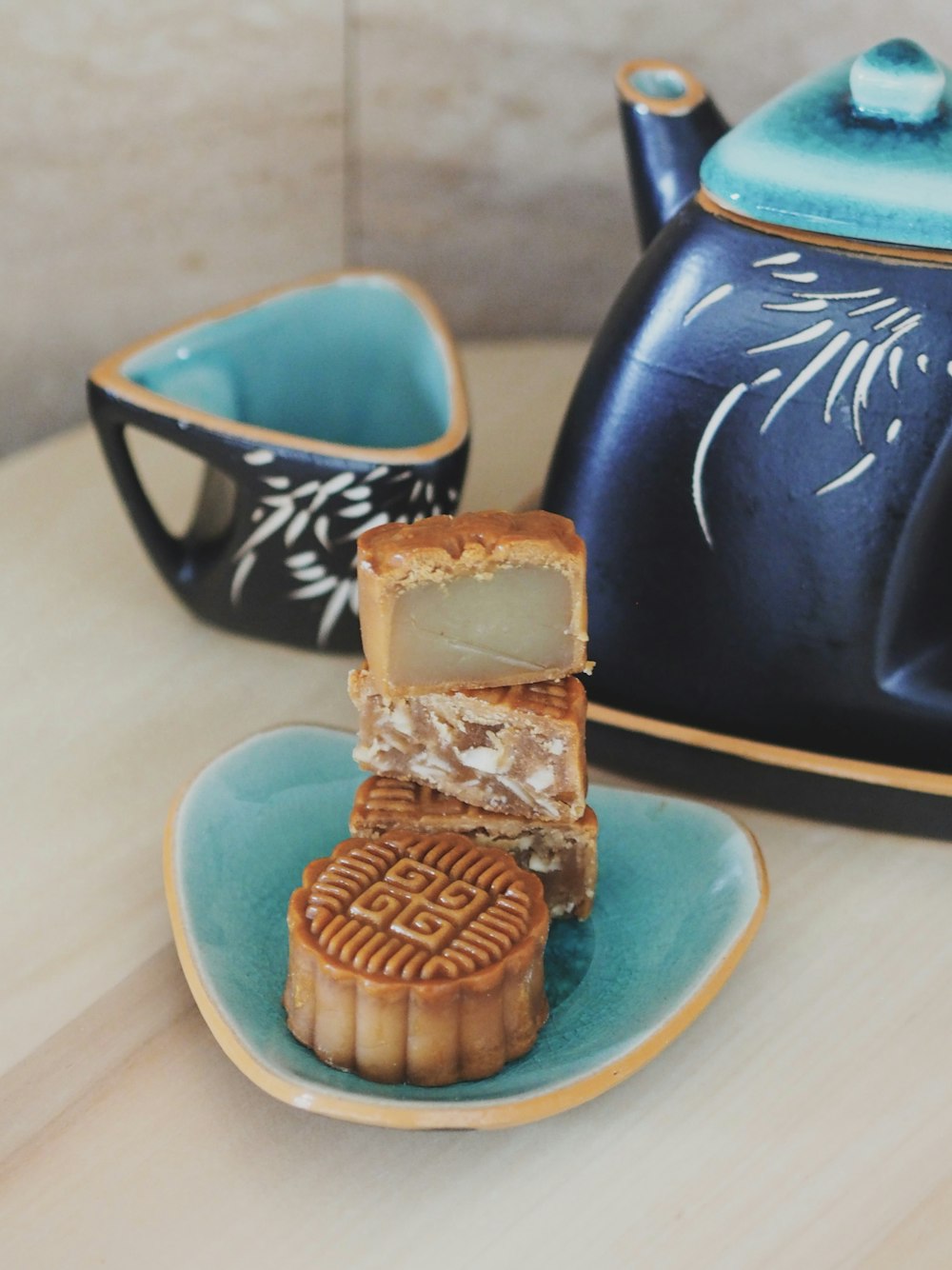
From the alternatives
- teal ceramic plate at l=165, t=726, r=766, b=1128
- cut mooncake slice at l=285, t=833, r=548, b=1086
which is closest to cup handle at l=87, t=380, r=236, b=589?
teal ceramic plate at l=165, t=726, r=766, b=1128

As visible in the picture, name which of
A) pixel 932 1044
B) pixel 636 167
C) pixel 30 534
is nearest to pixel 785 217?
pixel 636 167

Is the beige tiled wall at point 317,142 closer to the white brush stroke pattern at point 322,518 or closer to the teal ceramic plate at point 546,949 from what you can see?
the white brush stroke pattern at point 322,518

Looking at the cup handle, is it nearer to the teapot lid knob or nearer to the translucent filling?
the translucent filling

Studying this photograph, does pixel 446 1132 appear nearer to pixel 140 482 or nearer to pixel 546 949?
pixel 546 949

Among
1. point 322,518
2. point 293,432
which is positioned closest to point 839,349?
point 322,518

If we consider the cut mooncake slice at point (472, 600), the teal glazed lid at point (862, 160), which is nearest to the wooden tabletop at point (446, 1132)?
the cut mooncake slice at point (472, 600)

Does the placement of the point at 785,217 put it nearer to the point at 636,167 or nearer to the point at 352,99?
the point at 636,167

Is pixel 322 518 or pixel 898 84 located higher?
pixel 898 84
